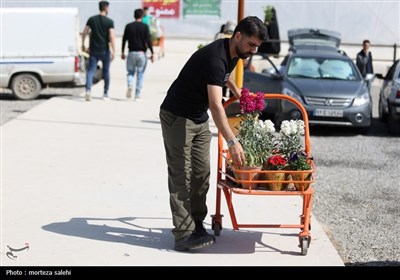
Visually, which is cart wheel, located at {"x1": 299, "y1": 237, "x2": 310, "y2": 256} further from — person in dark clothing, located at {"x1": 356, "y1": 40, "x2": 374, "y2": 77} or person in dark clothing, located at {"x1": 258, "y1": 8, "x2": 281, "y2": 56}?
person in dark clothing, located at {"x1": 258, "y1": 8, "x2": 281, "y2": 56}

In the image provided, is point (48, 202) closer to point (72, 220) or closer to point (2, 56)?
point (72, 220)

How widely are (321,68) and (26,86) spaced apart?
6529 millimetres

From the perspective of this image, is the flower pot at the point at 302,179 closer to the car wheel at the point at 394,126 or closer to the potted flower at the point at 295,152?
the potted flower at the point at 295,152

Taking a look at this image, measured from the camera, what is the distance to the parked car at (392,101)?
16156 millimetres

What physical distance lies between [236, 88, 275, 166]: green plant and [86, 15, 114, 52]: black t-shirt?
10667mm

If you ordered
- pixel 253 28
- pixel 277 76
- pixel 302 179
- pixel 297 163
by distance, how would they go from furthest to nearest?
1. pixel 277 76
2. pixel 297 163
3. pixel 302 179
4. pixel 253 28

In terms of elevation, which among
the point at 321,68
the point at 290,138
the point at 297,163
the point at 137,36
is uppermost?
the point at 290,138

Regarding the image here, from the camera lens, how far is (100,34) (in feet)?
58.1

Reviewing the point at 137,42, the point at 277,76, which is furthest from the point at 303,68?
the point at 137,42

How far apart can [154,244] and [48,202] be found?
5.84 ft

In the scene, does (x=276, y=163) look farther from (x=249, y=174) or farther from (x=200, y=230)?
(x=200, y=230)

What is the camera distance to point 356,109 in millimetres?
15797

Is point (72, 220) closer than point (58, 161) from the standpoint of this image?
Yes
